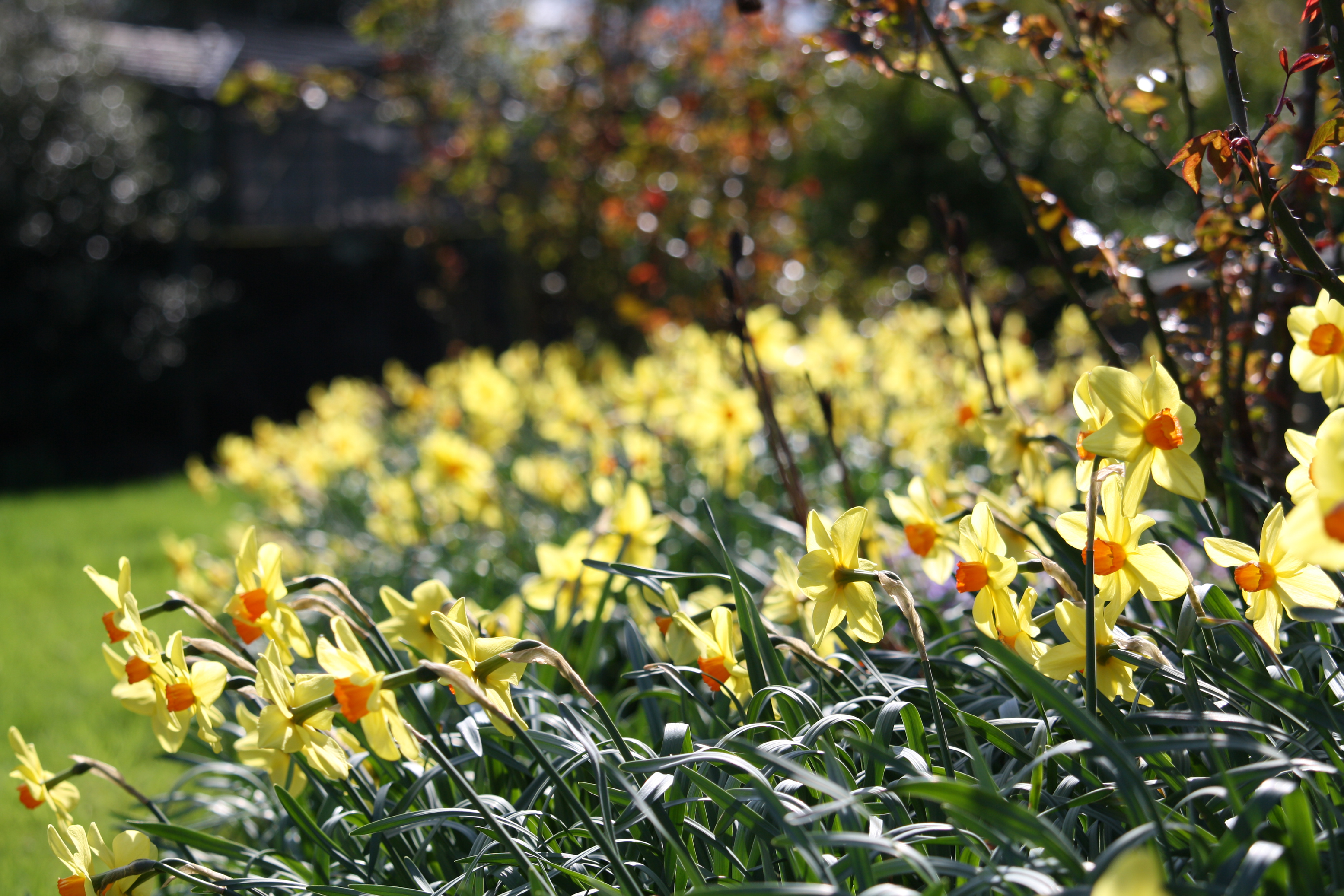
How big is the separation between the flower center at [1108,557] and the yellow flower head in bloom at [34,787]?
1224 mm

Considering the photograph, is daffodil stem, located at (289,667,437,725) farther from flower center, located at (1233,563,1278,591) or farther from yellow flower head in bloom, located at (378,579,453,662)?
flower center, located at (1233,563,1278,591)

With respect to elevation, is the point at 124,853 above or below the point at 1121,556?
below

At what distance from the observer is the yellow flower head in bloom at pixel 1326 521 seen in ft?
2.12

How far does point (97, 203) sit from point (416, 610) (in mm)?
10106

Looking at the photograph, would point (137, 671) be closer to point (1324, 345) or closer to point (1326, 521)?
point (1326, 521)

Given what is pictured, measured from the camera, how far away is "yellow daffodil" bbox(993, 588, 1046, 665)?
1.05 metres

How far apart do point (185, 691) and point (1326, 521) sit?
3.68ft

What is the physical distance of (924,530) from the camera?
4.28 ft

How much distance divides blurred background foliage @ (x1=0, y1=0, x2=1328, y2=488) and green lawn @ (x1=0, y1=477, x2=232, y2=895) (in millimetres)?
1966

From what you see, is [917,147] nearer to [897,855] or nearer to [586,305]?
[586,305]

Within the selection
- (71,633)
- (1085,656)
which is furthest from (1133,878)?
(71,633)

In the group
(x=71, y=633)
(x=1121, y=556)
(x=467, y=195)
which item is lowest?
(x=71, y=633)

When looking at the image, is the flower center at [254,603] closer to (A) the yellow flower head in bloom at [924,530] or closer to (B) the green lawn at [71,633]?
(B) the green lawn at [71,633]

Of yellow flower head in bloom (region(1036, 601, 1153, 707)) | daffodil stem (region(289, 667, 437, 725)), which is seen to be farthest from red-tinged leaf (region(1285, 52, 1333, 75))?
daffodil stem (region(289, 667, 437, 725))
